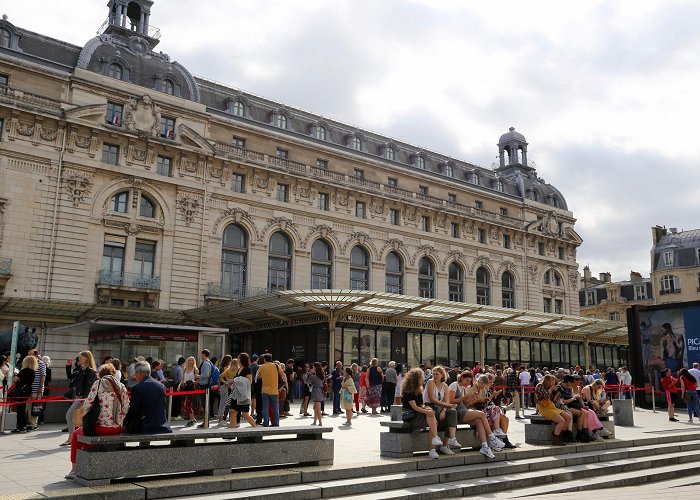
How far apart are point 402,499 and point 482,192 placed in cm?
4652

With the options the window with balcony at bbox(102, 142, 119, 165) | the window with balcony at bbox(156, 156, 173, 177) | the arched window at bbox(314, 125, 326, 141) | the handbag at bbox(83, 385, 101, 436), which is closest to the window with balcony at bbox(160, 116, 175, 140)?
the window with balcony at bbox(156, 156, 173, 177)

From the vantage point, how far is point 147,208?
34.4 metres

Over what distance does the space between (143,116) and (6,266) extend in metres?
10.7

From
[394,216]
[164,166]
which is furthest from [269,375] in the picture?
[394,216]

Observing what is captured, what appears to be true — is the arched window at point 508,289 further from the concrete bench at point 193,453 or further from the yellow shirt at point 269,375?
the concrete bench at point 193,453

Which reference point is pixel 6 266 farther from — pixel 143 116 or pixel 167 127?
pixel 167 127

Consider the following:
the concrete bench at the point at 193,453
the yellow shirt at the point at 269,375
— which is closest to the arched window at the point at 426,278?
the yellow shirt at the point at 269,375

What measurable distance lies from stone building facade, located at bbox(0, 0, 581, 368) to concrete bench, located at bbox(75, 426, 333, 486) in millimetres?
22385

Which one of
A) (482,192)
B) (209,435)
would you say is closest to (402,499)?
(209,435)

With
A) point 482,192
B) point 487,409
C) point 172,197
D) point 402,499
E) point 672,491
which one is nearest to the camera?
point 402,499

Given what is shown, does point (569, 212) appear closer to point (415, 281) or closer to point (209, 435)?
point (415, 281)

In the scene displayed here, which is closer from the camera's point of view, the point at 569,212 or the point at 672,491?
the point at 672,491

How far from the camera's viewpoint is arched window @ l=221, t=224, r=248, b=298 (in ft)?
119

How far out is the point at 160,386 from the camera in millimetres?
8469
